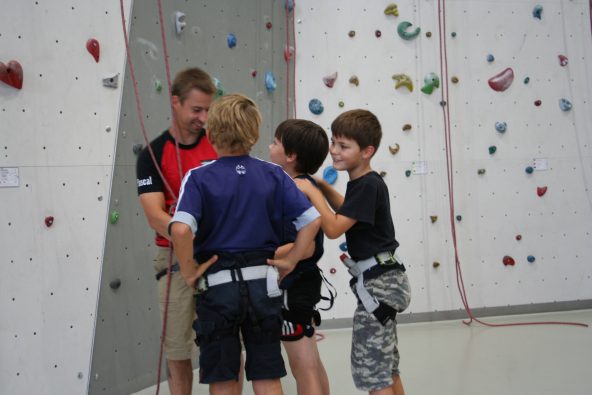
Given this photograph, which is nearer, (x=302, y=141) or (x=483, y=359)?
(x=302, y=141)

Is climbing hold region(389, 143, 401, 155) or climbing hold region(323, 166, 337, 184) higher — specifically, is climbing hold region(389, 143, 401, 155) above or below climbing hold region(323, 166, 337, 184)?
above

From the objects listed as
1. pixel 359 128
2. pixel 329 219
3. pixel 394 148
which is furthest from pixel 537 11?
pixel 329 219

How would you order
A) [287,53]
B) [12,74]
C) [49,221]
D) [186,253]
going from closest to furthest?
[186,253] < [12,74] < [49,221] < [287,53]

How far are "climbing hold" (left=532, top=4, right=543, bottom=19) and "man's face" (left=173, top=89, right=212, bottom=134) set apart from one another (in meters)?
2.86

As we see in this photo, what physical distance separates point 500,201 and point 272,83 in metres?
1.73

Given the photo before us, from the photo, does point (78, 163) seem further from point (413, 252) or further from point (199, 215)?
point (413, 252)

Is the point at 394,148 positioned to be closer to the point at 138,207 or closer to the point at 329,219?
the point at 138,207

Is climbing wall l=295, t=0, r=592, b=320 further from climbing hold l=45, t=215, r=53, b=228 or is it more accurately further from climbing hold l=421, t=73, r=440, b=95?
climbing hold l=45, t=215, r=53, b=228

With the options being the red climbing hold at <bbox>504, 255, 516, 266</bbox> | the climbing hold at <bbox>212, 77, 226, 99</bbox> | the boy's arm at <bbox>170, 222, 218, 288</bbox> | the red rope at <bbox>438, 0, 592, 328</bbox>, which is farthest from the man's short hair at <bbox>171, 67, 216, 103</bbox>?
the red climbing hold at <bbox>504, 255, 516, 266</bbox>

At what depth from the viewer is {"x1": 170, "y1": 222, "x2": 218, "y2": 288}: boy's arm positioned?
1323 mm

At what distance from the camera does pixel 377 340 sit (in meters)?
1.65

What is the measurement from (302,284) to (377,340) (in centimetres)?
28

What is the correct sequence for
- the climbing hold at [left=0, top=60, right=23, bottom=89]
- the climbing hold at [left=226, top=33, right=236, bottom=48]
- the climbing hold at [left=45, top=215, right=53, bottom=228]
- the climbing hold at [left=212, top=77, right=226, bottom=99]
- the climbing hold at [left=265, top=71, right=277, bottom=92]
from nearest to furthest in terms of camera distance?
the climbing hold at [left=0, top=60, right=23, bottom=89] → the climbing hold at [left=45, top=215, right=53, bottom=228] → the climbing hold at [left=212, top=77, right=226, bottom=99] → the climbing hold at [left=226, top=33, right=236, bottom=48] → the climbing hold at [left=265, top=71, right=277, bottom=92]

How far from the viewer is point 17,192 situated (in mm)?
1967
